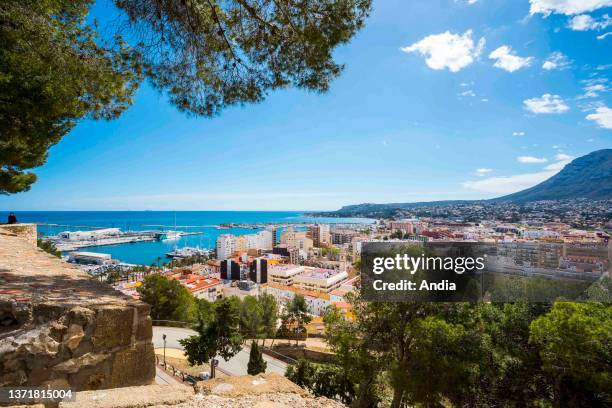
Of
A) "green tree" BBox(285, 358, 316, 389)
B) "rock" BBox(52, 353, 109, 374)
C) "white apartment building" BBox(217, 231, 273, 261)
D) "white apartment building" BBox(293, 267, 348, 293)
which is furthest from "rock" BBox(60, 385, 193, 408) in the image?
"white apartment building" BBox(217, 231, 273, 261)

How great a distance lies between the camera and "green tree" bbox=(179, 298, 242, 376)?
1090 centimetres

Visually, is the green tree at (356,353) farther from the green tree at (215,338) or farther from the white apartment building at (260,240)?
the white apartment building at (260,240)

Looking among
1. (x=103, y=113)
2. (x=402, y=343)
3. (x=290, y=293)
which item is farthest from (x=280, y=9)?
(x=290, y=293)

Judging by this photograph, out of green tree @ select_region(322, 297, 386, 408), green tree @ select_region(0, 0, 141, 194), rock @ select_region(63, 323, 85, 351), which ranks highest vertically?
green tree @ select_region(0, 0, 141, 194)

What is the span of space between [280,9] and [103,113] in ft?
10.00

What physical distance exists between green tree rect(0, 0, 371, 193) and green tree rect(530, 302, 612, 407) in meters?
6.23

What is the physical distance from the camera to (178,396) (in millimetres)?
1573

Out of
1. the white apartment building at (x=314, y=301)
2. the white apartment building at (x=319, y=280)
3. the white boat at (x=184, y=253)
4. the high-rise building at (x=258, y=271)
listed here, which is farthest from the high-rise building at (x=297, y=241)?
the white apartment building at (x=314, y=301)

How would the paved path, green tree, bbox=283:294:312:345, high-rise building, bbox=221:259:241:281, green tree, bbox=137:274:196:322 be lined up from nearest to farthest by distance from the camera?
the paved path < green tree, bbox=137:274:196:322 < green tree, bbox=283:294:312:345 < high-rise building, bbox=221:259:241:281

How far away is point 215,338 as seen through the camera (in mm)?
11234

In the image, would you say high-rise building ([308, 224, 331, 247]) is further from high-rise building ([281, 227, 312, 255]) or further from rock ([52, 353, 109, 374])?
rock ([52, 353, 109, 374])

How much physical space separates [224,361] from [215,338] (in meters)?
2.84

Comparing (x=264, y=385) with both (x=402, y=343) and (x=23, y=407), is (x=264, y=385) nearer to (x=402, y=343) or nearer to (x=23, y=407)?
(x=23, y=407)

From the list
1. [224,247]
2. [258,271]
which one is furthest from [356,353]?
[224,247]
